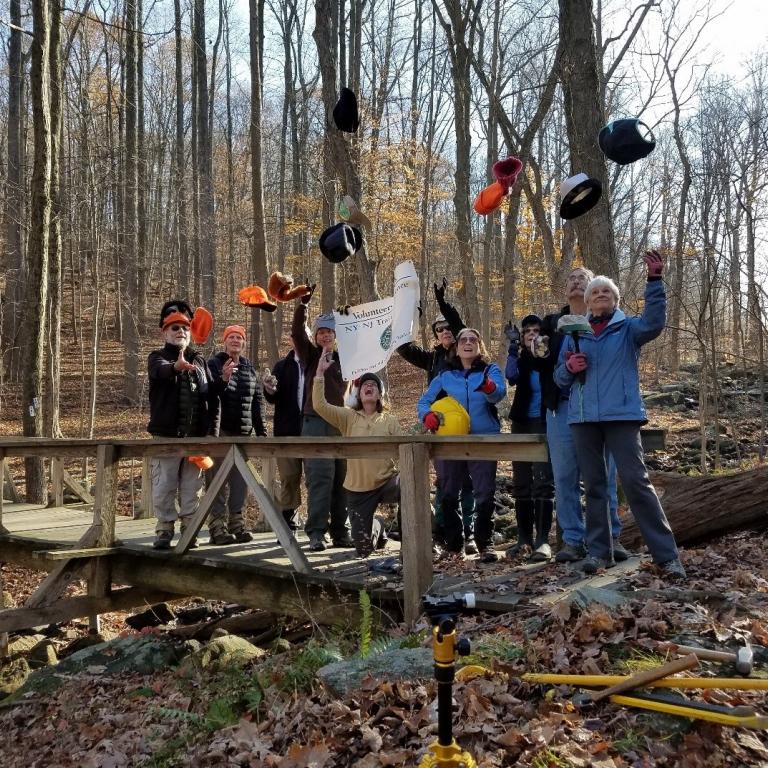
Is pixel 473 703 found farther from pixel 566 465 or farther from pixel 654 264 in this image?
pixel 654 264

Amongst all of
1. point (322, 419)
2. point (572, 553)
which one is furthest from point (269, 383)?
point (572, 553)

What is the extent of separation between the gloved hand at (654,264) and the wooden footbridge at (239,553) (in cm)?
128

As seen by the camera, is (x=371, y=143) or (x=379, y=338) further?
(x=371, y=143)

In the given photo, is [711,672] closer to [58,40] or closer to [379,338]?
[379,338]

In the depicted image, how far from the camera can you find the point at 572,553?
214 inches

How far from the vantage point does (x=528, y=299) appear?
26.8 m

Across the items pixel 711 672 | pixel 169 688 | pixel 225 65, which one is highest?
pixel 225 65

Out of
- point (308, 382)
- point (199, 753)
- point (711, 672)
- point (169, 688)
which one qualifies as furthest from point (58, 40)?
point (711, 672)

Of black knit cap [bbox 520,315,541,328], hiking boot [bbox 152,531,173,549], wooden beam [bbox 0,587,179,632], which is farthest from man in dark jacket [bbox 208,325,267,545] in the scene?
black knit cap [bbox 520,315,541,328]

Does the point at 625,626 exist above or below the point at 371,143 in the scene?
below

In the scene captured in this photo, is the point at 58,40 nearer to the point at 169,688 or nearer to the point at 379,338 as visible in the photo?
the point at 379,338

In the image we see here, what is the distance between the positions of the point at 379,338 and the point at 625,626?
143 inches

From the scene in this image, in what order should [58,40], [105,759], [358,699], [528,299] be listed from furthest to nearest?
[528,299]
[58,40]
[105,759]
[358,699]

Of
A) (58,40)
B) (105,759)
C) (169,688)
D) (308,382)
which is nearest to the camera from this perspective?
(105,759)
